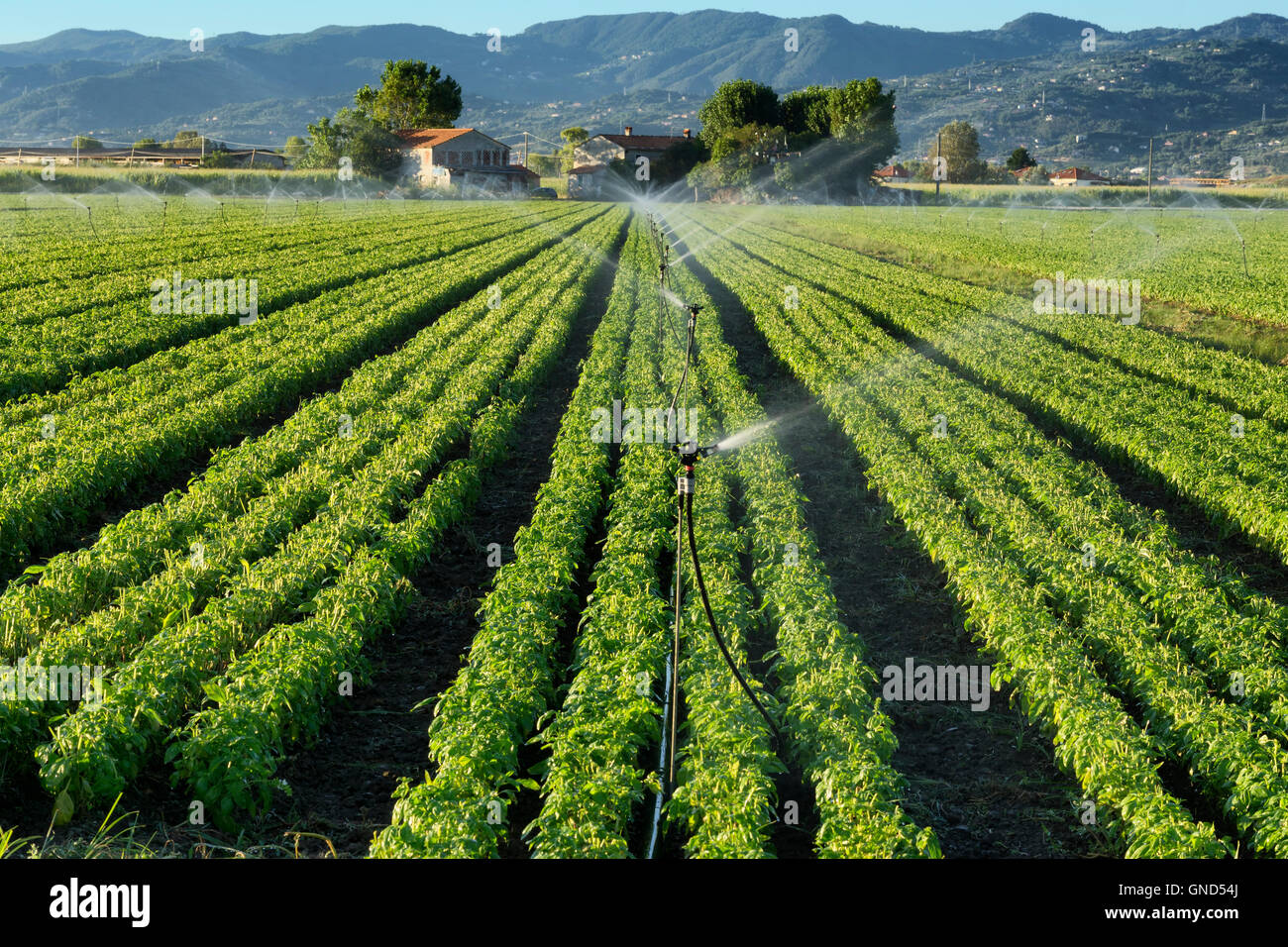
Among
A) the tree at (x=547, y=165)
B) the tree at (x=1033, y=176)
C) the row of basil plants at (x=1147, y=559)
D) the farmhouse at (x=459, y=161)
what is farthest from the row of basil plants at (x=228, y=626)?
the tree at (x=547, y=165)

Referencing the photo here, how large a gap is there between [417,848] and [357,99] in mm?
129099

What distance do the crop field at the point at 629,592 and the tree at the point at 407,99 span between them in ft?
344

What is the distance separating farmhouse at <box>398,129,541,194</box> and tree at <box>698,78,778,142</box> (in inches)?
849

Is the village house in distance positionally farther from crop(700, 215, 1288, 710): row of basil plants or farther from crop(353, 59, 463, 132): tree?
crop(700, 215, 1288, 710): row of basil plants

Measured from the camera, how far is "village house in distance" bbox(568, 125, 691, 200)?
122 m

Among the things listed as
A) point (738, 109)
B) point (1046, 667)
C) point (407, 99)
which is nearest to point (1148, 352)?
point (1046, 667)

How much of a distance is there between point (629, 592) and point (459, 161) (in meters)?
103

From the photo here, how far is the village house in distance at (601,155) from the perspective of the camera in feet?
401

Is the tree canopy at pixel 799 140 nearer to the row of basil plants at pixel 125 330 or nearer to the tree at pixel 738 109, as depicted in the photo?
the tree at pixel 738 109

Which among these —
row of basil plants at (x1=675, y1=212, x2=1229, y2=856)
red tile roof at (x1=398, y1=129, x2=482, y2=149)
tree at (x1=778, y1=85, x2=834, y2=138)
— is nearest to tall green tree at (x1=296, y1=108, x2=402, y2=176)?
red tile roof at (x1=398, y1=129, x2=482, y2=149)

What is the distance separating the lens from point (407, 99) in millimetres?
119688

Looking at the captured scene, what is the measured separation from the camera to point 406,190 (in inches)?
3777

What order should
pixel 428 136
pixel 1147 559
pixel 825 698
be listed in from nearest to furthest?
pixel 825 698 < pixel 1147 559 < pixel 428 136

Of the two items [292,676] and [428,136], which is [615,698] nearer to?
[292,676]
